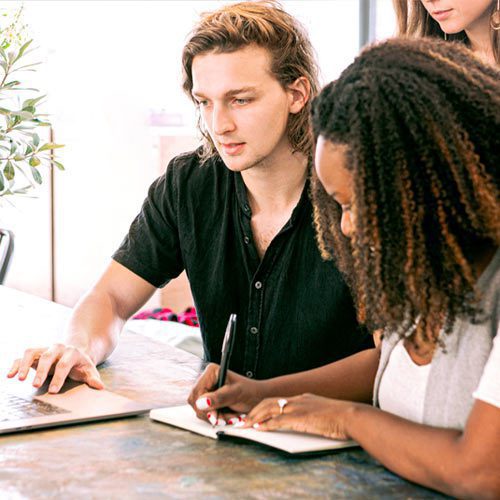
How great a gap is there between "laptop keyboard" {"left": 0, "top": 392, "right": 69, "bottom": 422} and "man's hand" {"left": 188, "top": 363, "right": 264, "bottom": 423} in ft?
0.70

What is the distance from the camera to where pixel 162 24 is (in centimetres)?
441

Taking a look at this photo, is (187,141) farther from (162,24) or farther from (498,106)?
(498,106)

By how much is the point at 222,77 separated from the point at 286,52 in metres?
0.18

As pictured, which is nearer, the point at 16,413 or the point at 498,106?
the point at 498,106

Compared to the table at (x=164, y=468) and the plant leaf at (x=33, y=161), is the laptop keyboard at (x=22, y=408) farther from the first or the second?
the plant leaf at (x=33, y=161)

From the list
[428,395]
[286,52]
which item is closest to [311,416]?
[428,395]

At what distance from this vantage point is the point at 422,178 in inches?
42.6

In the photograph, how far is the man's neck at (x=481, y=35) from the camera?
2160 mm

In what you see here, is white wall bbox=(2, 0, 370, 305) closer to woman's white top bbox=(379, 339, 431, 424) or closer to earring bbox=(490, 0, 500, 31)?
earring bbox=(490, 0, 500, 31)

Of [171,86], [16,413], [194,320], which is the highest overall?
[171,86]

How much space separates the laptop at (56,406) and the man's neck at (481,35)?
3.96 ft

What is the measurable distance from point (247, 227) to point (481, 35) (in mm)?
738

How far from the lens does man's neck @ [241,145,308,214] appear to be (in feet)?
6.33

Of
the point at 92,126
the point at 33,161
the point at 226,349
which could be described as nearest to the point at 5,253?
the point at 33,161
